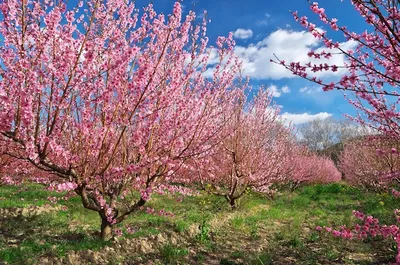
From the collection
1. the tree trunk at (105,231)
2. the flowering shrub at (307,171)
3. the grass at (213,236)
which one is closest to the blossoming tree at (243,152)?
the grass at (213,236)

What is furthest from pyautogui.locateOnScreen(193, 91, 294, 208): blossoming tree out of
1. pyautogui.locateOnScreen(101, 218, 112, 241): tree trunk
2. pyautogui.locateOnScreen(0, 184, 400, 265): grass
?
pyautogui.locateOnScreen(101, 218, 112, 241): tree trunk

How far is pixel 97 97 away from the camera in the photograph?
4.47m

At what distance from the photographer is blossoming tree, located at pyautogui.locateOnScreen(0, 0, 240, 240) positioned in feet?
12.7

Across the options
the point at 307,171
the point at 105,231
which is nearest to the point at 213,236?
the point at 105,231

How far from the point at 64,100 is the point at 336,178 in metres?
31.1

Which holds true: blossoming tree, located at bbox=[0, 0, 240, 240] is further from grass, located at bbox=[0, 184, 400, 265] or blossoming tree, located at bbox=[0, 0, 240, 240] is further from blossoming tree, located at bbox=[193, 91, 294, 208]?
blossoming tree, located at bbox=[193, 91, 294, 208]

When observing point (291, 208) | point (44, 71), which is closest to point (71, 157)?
point (44, 71)

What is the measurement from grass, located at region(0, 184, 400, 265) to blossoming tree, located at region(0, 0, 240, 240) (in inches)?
46.2

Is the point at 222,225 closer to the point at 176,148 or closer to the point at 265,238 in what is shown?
the point at 265,238

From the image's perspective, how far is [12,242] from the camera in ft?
21.9

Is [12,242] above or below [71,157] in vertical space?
below

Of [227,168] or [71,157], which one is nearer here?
[71,157]

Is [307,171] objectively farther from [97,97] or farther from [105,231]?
[97,97]

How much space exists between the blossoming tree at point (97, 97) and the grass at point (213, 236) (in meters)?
1.17
